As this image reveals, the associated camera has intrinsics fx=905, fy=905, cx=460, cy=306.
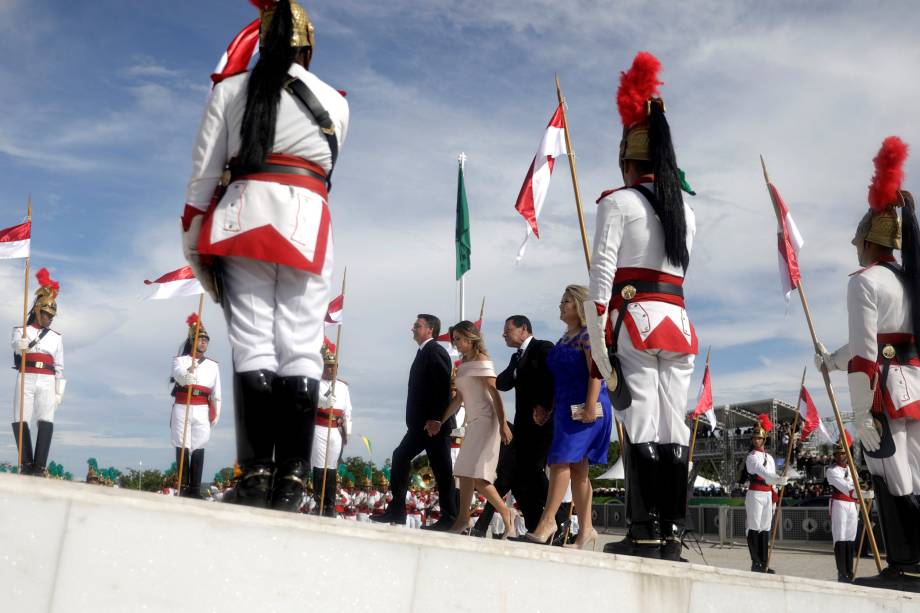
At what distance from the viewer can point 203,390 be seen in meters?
10.7

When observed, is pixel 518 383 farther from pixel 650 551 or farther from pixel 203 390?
pixel 203 390

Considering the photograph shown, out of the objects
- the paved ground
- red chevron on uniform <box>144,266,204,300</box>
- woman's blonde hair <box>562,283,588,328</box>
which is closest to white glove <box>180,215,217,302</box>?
woman's blonde hair <box>562,283,588,328</box>

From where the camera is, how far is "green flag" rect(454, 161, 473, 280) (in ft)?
48.2

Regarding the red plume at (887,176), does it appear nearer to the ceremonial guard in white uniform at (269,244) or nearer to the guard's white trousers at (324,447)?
the ceremonial guard in white uniform at (269,244)

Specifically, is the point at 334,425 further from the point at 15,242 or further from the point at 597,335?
the point at 597,335

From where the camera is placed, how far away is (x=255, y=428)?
3721mm

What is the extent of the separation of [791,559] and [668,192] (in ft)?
47.3

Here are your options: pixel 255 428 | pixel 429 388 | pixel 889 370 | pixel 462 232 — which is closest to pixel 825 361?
pixel 889 370

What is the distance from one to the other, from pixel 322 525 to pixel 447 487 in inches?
193

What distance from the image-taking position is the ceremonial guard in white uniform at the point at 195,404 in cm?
1045

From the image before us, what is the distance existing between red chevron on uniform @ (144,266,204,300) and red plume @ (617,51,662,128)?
5825 mm

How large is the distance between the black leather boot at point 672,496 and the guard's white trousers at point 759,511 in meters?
9.53

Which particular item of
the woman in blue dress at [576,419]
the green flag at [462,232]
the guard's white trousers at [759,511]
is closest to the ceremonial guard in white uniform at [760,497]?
the guard's white trousers at [759,511]

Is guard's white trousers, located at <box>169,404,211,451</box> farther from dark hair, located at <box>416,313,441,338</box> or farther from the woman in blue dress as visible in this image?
the woman in blue dress
